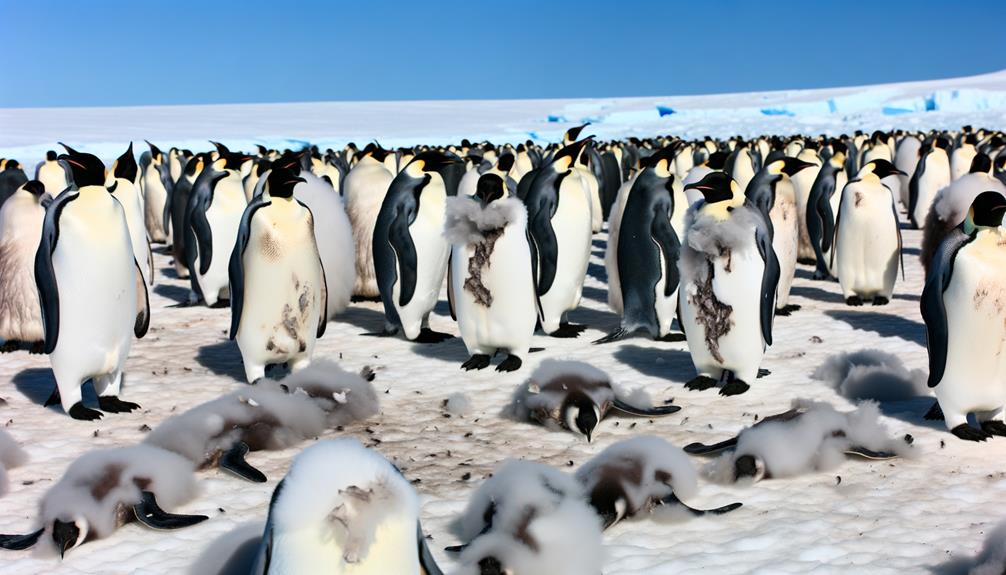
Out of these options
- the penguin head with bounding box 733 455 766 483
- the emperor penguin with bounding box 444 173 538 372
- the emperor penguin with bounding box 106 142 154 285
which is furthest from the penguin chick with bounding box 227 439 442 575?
the emperor penguin with bounding box 106 142 154 285

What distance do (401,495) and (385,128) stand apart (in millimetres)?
55335

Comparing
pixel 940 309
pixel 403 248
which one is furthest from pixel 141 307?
pixel 940 309

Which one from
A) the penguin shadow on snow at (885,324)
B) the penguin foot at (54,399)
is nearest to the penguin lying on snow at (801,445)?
the penguin shadow on snow at (885,324)

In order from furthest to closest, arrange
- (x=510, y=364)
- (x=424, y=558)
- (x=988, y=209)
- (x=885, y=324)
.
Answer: (x=885, y=324), (x=510, y=364), (x=988, y=209), (x=424, y=558)

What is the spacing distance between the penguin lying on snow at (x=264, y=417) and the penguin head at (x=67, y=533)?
74 centimetres

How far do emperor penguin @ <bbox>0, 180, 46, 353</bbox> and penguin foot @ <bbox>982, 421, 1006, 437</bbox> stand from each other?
5.49 meters

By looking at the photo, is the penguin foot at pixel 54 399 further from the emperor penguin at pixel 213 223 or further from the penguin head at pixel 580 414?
the emperor penguin at pixel 213 223

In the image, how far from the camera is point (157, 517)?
3561 mm

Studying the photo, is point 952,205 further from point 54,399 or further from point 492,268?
point 54,399

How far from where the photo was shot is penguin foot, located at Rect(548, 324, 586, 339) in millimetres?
7307

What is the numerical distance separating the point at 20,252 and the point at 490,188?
10.0 ft

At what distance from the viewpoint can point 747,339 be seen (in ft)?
18.2

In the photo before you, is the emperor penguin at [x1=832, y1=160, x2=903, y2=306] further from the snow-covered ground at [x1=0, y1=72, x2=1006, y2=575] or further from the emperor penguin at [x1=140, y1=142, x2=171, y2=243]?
the emperor penguin at [x1=140, y1=142, x2=171, y2=243]

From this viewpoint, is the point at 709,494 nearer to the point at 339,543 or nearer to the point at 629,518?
the point at 629,518
